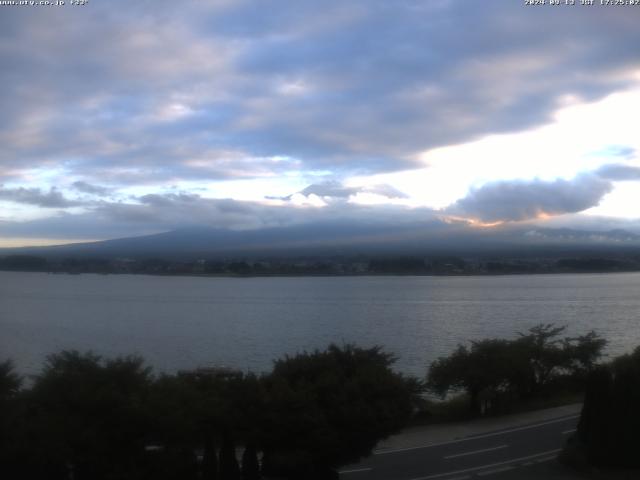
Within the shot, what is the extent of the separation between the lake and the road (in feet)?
16.9

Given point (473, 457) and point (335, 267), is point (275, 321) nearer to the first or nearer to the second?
point (473, 457)

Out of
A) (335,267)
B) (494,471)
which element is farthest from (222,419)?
(335,267)

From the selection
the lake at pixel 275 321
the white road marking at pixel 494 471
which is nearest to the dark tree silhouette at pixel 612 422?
the white road marking at pixel 494 471

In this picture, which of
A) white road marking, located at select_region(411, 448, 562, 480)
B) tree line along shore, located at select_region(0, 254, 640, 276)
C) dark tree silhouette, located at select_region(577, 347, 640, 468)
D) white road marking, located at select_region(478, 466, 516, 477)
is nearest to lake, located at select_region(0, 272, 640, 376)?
white road marking, located at select_region(411, 448, 562, 480)

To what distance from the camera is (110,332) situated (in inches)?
1599

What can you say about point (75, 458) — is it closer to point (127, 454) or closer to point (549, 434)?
point (127, 454)

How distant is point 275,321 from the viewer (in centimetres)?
4509

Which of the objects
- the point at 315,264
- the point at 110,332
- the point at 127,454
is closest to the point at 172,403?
the point at 127,454

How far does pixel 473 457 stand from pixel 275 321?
109 ft

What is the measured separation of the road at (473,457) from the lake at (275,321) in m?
5.16

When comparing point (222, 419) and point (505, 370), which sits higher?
point (222, 419)

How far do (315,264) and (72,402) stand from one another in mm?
95397

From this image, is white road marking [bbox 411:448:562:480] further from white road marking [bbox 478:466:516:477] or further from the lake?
the lake

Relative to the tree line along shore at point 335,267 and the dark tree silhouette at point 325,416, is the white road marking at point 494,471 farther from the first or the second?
the tree line along shore at point 335,267
